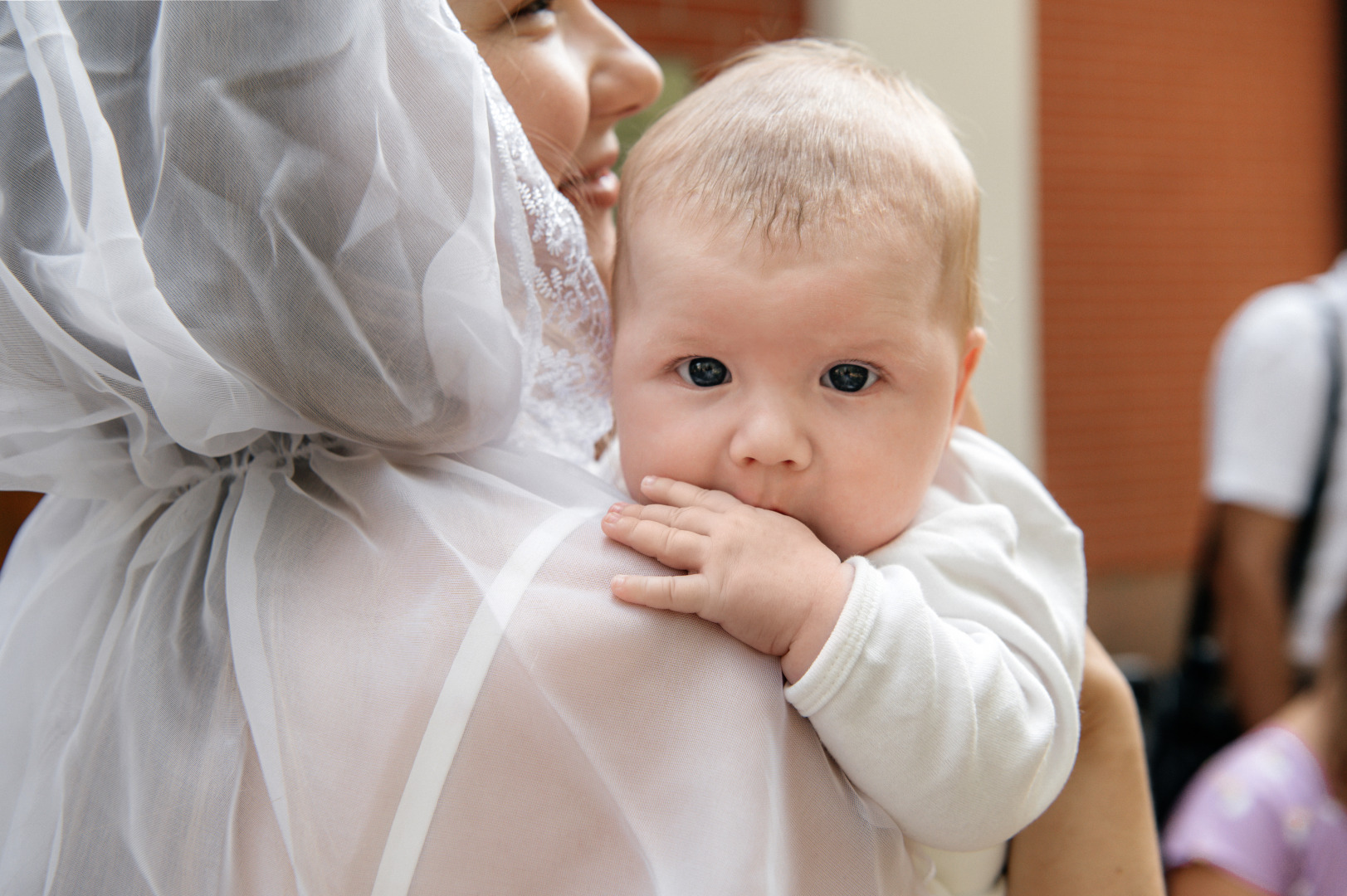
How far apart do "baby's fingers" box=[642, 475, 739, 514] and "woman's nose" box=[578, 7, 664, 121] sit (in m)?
0.67

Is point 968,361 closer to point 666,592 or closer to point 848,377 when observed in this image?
point 848,377

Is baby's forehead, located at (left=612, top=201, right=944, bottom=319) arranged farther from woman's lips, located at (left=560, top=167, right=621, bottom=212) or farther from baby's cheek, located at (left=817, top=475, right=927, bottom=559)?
woman's lips, located at (left=560, top=167, right=621, bottom=212)

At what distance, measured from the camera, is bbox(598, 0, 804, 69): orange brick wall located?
445 cm

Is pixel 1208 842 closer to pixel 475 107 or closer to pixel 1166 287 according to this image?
pixel 475 107

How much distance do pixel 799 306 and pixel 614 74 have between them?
65 cm

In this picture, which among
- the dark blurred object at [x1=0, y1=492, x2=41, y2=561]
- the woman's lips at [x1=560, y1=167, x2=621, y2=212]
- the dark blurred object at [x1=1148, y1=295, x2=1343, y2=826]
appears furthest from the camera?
the dark blurred object at [x1=0, y1=492, x2=41, y2=561]

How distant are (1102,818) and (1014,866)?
0.43 ft

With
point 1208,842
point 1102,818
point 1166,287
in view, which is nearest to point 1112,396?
point 1166,287

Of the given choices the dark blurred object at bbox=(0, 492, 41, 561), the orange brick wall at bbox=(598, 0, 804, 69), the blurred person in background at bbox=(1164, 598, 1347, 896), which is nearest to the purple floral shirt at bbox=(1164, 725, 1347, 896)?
the blurred person in background at bbox=(1164, 598, 1347, 896)

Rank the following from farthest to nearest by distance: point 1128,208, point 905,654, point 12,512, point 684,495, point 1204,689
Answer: point 1128,208 → point 12,512 → point 1204,689 → point 684,495 → point 905,654

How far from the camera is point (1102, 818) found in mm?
1323

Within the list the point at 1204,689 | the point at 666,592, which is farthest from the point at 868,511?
the point at 1204,689

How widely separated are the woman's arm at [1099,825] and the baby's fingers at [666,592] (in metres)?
0.64

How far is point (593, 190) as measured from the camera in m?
1.53
